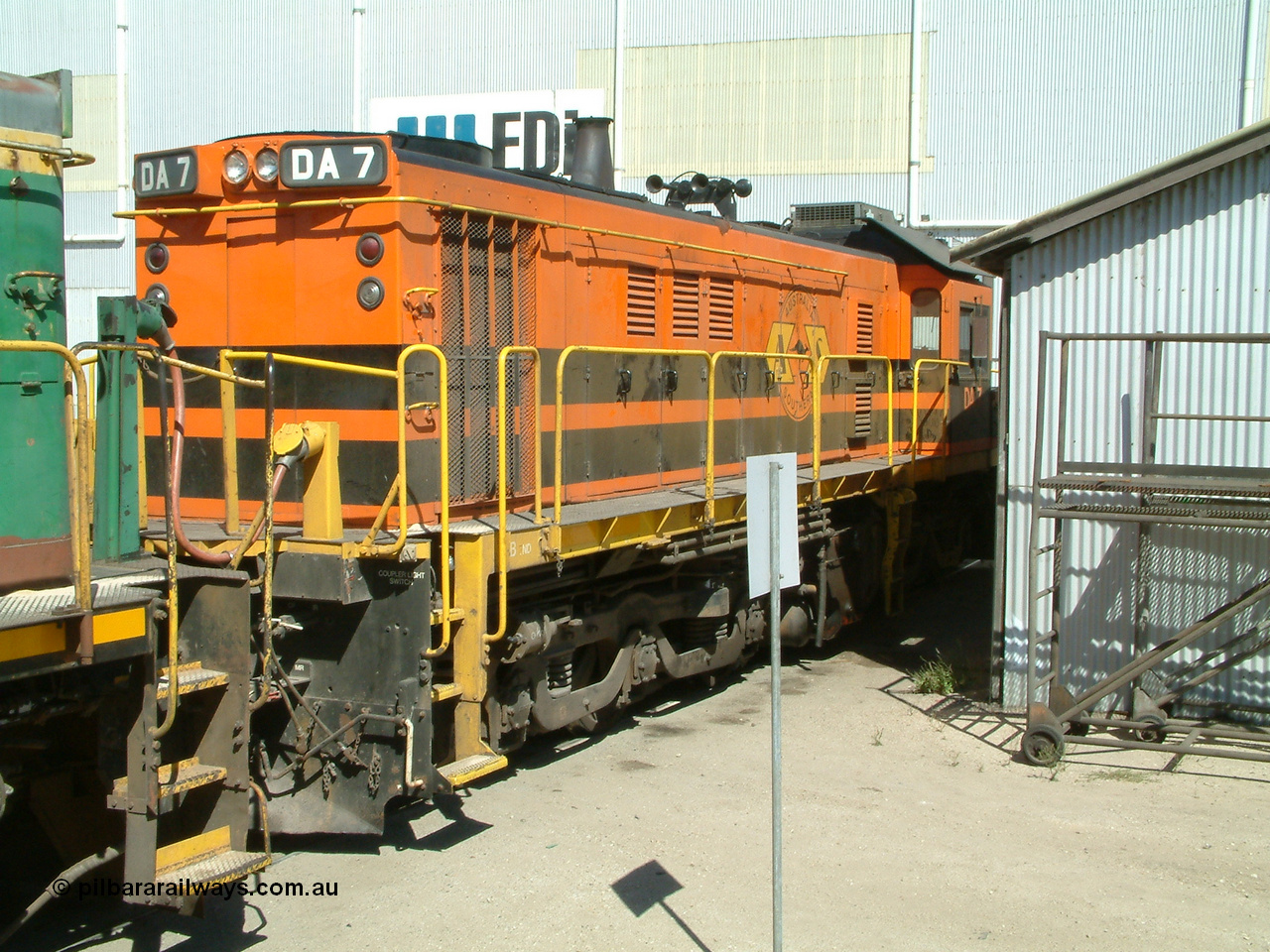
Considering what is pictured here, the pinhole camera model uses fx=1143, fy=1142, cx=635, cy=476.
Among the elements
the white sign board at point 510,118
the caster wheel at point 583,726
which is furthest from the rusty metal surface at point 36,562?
the white sign board at point 510,118

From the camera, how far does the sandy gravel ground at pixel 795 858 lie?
4891mm

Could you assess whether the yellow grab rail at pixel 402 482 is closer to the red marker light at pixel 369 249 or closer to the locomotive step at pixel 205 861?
the red marker light at pixel 369 249

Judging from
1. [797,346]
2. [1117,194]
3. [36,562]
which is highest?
[1117,194]

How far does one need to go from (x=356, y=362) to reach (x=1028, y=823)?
436 cm

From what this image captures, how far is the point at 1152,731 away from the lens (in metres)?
7.54

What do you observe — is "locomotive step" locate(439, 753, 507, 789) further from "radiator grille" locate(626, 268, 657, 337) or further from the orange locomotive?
"radiator grille" locate(626, 268, 657, 337)

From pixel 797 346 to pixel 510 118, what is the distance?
1166 cm

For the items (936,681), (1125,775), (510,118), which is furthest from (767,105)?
(1125,775)

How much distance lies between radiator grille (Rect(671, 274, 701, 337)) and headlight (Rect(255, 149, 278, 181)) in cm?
316

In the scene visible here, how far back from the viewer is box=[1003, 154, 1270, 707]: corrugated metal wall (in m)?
7.64

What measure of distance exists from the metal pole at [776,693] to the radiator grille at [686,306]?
383 cm

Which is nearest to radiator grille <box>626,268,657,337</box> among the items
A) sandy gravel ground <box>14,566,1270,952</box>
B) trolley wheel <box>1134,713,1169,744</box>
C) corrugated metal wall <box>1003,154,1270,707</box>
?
corrugated metal wall <box>1003,154,1270,707</box>

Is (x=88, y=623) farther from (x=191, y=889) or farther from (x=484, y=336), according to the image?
(x=484, y=336)

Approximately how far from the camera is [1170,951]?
4.77m
